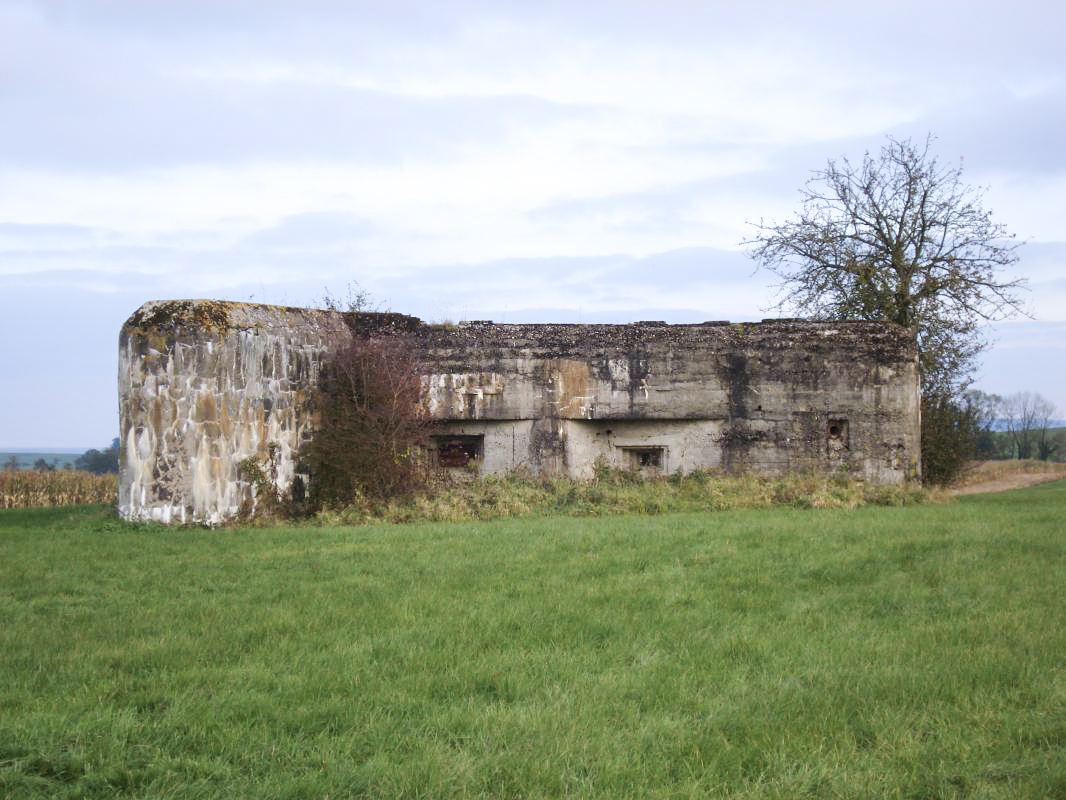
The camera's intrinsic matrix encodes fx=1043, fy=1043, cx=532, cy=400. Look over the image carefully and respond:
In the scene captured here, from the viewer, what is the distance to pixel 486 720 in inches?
199

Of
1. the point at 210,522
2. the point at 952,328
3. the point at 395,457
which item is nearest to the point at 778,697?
the point at 210,522

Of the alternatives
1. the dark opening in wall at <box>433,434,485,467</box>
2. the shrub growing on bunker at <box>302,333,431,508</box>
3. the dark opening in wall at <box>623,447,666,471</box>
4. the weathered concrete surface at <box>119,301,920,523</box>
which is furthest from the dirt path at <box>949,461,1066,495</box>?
the shrub growing on bunker at <box>302,333,431,508</box>

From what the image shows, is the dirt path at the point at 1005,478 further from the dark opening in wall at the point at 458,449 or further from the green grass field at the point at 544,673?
the green grass field at the point at 544,673

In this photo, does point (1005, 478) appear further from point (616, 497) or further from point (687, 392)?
point (616, 497)

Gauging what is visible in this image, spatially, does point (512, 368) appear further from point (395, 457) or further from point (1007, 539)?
point (1007, 539)

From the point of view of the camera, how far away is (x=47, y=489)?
22688mm

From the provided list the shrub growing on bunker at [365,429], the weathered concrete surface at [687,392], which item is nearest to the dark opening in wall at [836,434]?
the weathered concrete surface at [687,392]

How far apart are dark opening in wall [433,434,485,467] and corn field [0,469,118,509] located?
8141mm

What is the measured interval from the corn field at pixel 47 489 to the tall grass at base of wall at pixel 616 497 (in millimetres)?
9306

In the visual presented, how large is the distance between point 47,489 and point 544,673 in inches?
782

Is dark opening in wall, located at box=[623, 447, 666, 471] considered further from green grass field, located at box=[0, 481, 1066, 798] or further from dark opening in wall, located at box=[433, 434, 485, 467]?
green grass field, located at box=[0, 481, 1066, 798]

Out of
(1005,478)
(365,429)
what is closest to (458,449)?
(365,429)

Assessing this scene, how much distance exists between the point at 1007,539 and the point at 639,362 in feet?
Answer: 26.4

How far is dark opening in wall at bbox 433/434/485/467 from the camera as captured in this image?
59.1ft
